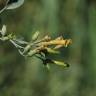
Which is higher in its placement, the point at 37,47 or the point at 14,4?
the point at 14,4

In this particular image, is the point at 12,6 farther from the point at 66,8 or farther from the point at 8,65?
the point at 66,8

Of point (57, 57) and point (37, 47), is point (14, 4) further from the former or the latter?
point (57, 57)

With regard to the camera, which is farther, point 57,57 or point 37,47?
point 57,57

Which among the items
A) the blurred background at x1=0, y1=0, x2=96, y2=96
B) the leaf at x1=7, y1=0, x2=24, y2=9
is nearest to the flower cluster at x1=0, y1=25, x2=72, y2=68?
the leaf at x1=7, y1=0, x2=24, y2=9

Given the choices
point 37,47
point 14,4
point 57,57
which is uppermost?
point 14,4

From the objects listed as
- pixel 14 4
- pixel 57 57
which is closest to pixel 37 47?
pixel 14 4

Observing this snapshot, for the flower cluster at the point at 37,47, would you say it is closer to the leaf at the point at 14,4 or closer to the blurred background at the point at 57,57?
the leaf at the point at 14,4

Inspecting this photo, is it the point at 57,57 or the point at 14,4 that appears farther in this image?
the point at 57,57

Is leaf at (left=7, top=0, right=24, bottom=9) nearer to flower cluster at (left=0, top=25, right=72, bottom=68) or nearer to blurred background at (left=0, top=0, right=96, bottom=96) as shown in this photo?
flower cluster at (left=0, top=25, right=72, bottom=68)

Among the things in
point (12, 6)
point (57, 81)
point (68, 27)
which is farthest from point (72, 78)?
point (12, 6)
